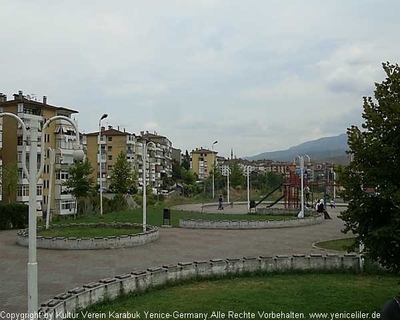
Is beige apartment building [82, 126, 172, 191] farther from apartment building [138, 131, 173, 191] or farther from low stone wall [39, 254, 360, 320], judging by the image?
low stone wall [39, 254, 360, 320]

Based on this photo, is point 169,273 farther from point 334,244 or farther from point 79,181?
point 79,181

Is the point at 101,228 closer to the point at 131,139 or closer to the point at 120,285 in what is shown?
the point at 120,285

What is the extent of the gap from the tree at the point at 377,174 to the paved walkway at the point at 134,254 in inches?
308

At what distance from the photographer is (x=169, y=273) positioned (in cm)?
1309

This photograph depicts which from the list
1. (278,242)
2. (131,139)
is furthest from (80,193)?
(131,139)

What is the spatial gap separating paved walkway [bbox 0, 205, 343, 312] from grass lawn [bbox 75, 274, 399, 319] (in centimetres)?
274

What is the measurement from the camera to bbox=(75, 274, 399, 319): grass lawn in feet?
34.9

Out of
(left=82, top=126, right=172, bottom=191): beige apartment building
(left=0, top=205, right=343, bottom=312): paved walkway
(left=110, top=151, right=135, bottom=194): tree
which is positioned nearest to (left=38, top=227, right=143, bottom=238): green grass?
(left=0, top=205, right=343, bottom=312): paved walkway

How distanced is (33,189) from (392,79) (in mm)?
7372

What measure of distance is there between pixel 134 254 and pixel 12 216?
1555 cm

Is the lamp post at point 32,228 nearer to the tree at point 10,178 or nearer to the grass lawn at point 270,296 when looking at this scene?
the grass lawn at point 270,296

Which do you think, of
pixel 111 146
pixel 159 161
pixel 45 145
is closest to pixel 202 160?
pixel 159 161

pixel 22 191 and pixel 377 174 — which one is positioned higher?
pixel 377 174

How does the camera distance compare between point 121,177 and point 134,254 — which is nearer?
point 134,254
